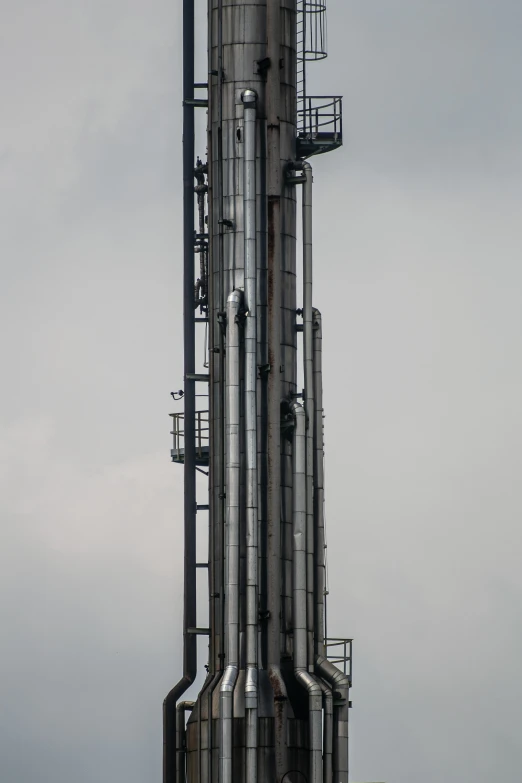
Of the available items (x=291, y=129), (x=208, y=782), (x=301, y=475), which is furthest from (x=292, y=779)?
(x=291, y=129)

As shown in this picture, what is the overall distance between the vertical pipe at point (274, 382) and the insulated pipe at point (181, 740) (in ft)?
12.7

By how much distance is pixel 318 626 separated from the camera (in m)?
93.1

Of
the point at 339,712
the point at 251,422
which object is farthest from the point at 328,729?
the point at 251,422

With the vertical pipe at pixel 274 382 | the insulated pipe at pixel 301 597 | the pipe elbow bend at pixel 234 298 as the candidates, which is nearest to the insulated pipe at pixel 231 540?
the pipe elbow bend at pixel 234 298

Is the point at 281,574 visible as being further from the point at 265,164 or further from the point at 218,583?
the point at 265,164

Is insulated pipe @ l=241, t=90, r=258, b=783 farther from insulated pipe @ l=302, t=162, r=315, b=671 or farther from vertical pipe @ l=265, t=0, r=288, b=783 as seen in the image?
insulated pipe @ l=302, t=162, r=315, b=671

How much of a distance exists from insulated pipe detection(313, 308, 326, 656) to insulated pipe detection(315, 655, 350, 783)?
726mm

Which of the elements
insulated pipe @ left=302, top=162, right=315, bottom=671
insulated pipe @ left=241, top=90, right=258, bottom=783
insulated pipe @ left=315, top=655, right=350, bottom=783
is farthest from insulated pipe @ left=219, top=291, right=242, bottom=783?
insulated pipe @ left=315, top=655, right=350, bottom=783

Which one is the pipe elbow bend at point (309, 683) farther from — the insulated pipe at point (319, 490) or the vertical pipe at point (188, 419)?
the vertical pipe at point (188, 419)

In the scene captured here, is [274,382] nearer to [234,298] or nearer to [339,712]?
[234,298]

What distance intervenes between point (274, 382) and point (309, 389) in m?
1.41

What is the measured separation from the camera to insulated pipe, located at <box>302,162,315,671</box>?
3654 inches

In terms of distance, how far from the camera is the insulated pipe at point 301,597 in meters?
90.6

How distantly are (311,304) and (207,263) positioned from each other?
4334 mm
